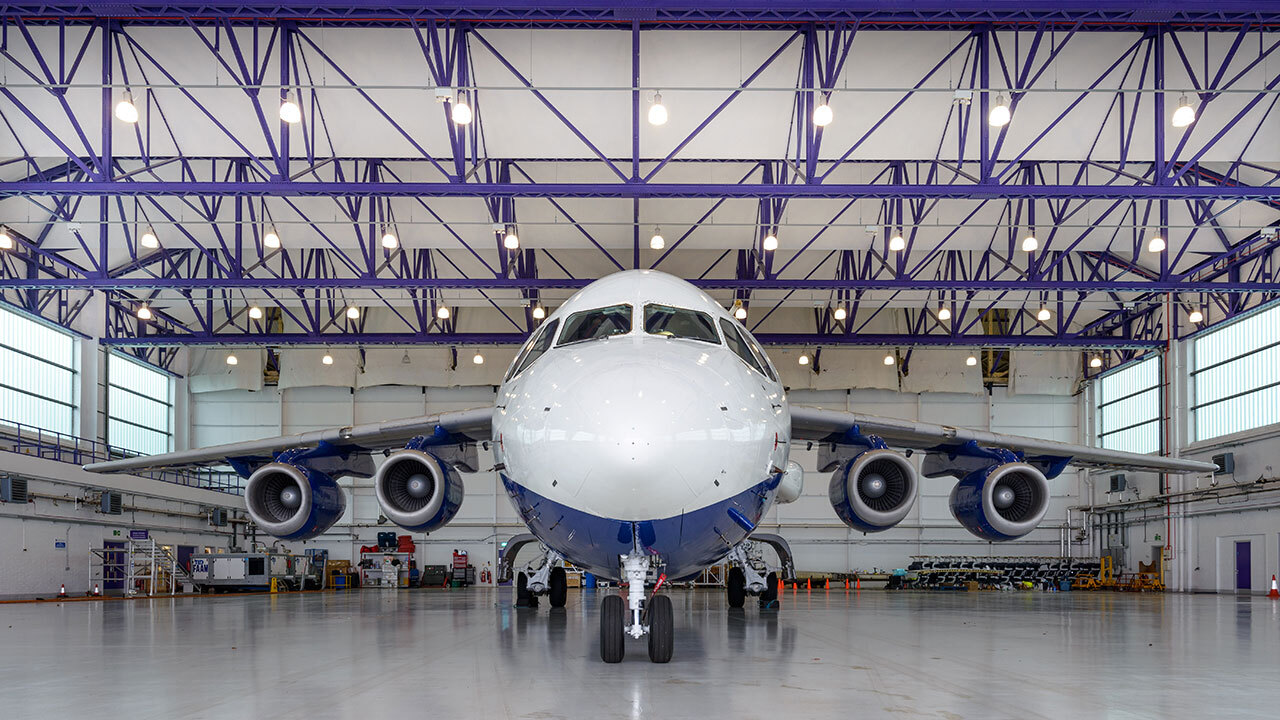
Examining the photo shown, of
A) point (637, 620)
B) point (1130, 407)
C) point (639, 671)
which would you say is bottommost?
point (639, 671)

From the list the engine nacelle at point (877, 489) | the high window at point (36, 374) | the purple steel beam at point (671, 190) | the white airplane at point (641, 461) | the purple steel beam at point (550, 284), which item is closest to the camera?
the white airplane at point (641, 461)

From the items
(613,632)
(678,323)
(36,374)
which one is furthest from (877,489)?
(36,374)

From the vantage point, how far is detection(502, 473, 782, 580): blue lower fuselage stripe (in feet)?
27.0

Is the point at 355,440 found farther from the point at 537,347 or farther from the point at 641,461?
the point at 641,461

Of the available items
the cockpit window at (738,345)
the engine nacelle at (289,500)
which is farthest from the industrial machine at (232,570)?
the cockpit window at (738,345)

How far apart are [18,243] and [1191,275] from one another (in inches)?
1399

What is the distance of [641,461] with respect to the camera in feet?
24.8

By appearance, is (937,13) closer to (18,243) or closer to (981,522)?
(981,522)

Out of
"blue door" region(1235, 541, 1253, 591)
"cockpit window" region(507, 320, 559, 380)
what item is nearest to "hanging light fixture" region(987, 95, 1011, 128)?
"cockpit window" region(507, 320, 559, 380)

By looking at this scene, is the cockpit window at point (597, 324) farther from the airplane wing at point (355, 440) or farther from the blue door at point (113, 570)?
the blue door at point (113, 570)

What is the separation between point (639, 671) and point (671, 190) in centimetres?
1369

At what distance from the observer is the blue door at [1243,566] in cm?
3519

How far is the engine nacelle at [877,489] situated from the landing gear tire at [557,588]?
630 cm

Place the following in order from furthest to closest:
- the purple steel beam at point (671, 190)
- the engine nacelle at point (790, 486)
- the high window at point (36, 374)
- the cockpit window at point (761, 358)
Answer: the high window at point (36, 374) < the purple steel beam at point (671, 190) < the engine nacelle at point (790, 486) < the cockpit window at point (761, 358)
